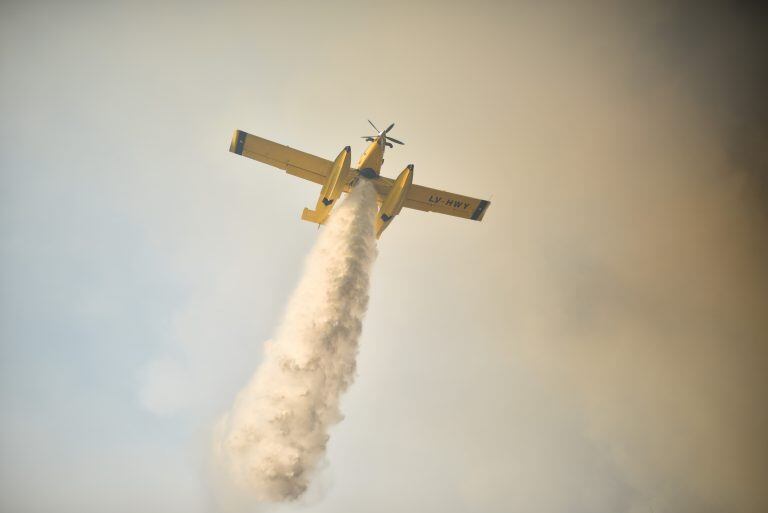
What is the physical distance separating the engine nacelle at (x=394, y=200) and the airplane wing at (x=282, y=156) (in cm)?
361

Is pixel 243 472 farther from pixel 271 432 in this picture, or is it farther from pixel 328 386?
pixel 328 386

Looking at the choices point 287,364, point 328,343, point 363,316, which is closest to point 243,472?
point 287,364

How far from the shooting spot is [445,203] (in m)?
25.6

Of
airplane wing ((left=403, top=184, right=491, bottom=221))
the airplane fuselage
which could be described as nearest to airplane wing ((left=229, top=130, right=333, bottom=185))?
the airplane fuselage

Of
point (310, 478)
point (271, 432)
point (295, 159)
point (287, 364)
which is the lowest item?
point (310, 478)

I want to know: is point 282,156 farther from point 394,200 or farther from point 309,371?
point 309,371

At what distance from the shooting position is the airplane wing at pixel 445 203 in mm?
25148

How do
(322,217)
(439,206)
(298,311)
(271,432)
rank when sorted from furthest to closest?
(439,206) < (322,217) < (298,311) < (271,432)

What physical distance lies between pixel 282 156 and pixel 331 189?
3.47 m

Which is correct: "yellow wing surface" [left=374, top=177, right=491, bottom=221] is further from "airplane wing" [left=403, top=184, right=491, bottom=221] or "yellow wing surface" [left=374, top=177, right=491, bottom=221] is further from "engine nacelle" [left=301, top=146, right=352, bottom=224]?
"engine nacelle" [left=301, top=146, right=352, bottom=224]

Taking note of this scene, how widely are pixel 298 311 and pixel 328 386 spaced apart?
13.2 feet

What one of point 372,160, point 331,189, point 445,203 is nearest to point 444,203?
point 445,203

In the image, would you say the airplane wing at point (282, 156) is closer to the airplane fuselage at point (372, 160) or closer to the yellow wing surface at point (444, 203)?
the airplane fuselage at point (372, 160)

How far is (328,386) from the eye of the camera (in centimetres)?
2078
